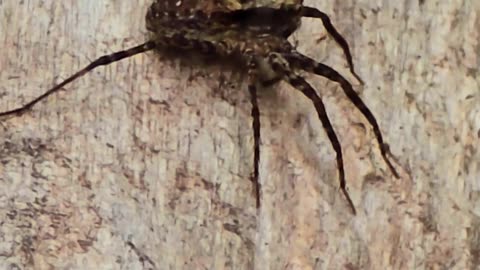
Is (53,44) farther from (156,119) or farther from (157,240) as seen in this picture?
(157,240)

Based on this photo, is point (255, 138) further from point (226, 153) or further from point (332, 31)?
point (332, 31)

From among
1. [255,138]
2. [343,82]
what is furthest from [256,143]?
[343,82]

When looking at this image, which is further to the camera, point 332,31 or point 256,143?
point 332,31

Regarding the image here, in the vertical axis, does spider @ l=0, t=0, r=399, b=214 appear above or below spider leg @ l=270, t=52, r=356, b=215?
above

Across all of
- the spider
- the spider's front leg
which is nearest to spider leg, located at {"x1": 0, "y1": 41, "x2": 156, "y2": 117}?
the spider

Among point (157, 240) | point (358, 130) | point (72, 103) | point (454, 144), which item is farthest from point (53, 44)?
point (454, 144)

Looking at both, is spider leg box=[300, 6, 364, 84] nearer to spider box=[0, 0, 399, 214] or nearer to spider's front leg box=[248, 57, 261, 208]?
spider box=[0, 0, 399, 214]

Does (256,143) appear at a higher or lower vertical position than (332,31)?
lower
